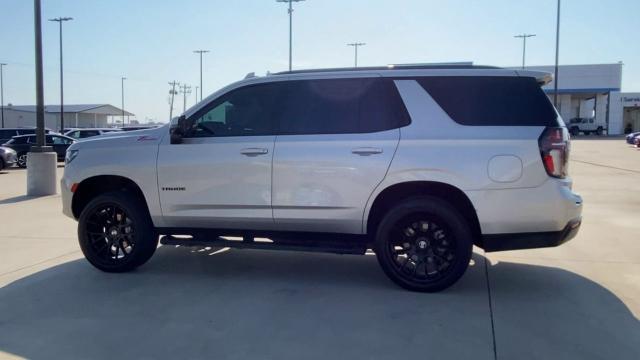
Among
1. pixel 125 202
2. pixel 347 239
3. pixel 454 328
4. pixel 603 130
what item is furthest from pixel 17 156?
pixel 603 130

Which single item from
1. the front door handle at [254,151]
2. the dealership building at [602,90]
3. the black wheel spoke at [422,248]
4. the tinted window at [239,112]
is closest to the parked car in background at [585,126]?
the dealership building at [602,90]

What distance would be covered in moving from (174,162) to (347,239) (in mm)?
1948

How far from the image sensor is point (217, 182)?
5797 millimetres

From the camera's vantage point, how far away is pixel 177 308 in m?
5.09

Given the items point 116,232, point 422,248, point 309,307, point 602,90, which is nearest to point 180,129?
point 116,232

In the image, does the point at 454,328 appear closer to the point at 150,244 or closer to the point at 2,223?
the point at 150,244

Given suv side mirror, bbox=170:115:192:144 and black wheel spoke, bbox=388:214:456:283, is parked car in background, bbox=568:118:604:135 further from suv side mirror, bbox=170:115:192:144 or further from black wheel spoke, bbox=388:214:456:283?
suv side mirror, bbox=170:115:192:144

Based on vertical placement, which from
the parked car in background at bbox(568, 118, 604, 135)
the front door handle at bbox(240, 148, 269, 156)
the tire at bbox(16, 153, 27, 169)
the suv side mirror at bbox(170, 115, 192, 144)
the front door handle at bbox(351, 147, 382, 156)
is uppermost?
the parked car in background at bbox(568, 118, 604, 135)

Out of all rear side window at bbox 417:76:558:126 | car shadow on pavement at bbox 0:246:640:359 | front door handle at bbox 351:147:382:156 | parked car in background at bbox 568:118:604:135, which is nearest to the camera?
car shadow on pavement at bbox 0:246:640:359

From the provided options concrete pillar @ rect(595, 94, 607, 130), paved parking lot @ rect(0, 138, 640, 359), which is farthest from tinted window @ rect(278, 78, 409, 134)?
concrete pillar @ rect(595, 94, 607, 130)

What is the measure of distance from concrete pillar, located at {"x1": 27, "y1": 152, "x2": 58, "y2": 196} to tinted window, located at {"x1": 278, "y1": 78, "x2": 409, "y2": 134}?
361 inches

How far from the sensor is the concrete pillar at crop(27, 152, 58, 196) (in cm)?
1290

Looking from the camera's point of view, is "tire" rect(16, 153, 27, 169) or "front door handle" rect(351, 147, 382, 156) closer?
"front door handle" rect(351, 147, 382, 156)

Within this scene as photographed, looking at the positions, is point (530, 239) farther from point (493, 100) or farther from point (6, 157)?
point (6, 157)
